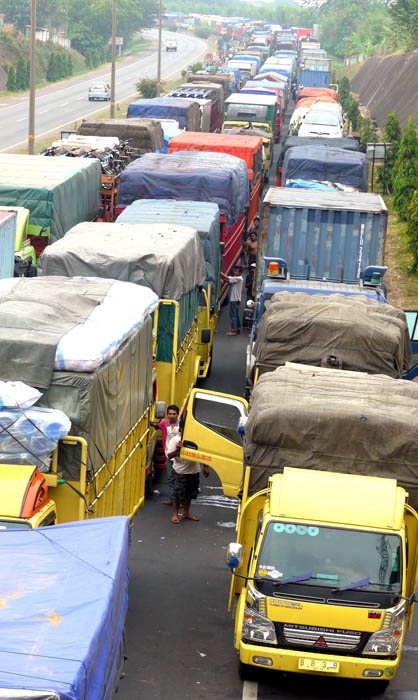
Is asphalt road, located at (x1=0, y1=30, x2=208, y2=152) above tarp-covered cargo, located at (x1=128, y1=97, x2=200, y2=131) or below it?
below

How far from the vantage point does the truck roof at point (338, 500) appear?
347 inches

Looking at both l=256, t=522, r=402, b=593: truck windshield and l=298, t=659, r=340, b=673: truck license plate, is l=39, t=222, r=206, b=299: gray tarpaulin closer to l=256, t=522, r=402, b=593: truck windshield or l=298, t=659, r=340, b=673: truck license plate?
l=256, t=522, r=402, b=593: truck windshield

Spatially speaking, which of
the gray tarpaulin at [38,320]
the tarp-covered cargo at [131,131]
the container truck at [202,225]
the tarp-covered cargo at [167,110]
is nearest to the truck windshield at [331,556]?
the gray tarpaulin at [38,320]

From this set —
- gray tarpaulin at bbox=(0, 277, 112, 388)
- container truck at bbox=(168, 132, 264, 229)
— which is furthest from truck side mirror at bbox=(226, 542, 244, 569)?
container truck at bbox=(168, 132, 264, 229)

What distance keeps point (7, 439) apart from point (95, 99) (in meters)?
68.5

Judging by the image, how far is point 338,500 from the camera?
8906mm

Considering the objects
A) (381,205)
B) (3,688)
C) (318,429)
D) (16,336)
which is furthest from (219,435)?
(381,205)

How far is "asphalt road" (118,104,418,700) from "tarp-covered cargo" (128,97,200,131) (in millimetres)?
27278

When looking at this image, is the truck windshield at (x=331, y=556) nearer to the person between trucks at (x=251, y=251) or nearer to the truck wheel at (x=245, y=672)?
the truck wheel at (x=245, y=672)

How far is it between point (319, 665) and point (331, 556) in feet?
2.91

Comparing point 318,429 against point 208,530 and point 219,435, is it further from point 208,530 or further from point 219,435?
point 208,530

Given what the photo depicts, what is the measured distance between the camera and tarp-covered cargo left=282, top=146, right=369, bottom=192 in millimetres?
26250

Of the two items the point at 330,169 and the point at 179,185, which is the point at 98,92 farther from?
the point at 179,185

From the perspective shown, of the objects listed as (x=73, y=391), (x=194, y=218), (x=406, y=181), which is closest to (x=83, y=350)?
(x=73, y=391)
